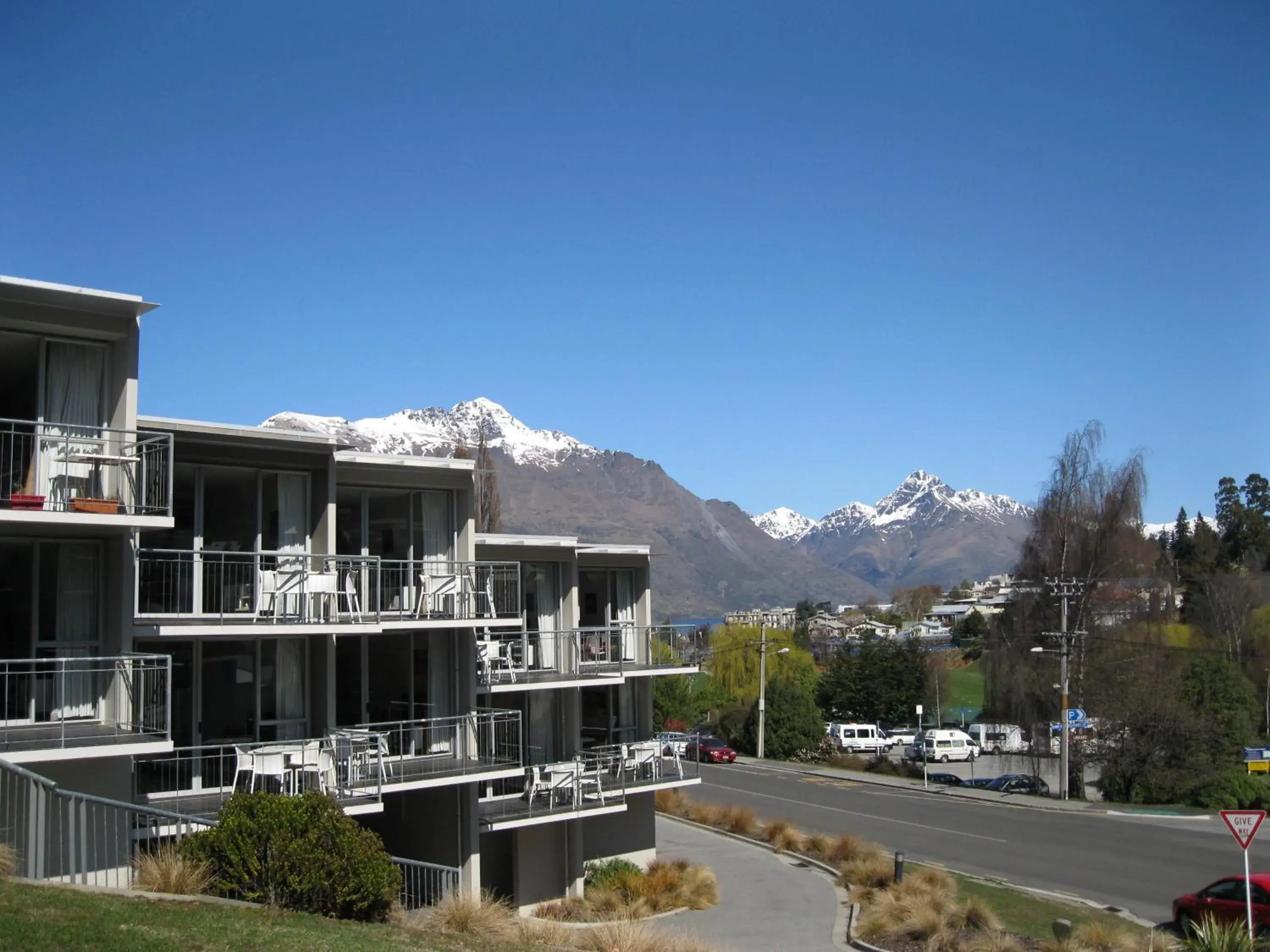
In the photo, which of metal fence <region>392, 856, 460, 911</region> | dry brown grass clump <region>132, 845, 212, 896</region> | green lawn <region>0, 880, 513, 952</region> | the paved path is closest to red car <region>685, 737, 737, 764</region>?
the paved path

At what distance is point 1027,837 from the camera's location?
34938 mm

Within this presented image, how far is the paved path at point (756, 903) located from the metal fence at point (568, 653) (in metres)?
5.10

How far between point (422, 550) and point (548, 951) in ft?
33.3

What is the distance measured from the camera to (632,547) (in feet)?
Result: 90.6

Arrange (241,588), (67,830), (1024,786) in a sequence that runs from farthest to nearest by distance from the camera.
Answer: (1024,786) < (241,588) < (67,830)

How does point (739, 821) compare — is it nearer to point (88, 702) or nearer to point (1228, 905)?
point (1228, 905)

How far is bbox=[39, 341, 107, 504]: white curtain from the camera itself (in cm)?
1562

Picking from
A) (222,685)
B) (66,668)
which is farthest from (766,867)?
(66,668)

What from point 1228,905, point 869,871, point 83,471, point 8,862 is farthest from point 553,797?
point 8,862

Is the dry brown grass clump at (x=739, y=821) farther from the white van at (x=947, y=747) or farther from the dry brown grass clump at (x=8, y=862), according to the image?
the white van at (x=947, y=747)

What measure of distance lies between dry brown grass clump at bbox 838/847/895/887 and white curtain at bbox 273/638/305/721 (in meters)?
13.1

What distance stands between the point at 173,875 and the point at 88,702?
4153mm

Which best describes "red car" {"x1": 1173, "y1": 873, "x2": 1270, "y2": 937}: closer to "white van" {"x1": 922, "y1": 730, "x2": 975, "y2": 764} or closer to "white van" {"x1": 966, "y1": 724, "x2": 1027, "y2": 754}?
"white van" {"x1": 966, "y1": 724, "x2": 1027, "y2": 754}

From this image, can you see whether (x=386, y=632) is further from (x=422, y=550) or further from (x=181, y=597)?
(x=181, y=597)
